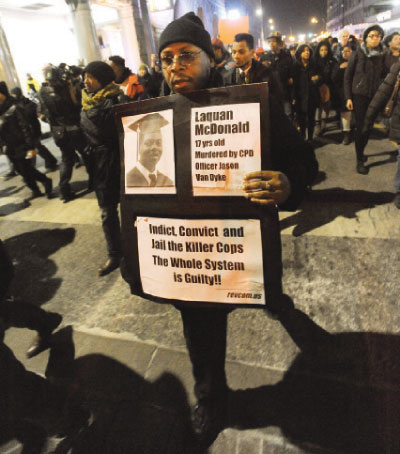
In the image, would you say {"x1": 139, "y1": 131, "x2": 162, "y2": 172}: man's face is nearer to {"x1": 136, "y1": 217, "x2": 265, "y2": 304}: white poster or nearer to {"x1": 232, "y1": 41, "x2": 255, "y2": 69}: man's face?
{"x1": 136, "y1": 217, "x2": 265, "y2": 304}: white poster

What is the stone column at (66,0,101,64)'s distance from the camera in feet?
44.7

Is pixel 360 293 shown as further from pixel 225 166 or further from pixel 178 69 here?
pixel 178 69

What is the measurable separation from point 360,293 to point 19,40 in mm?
18614

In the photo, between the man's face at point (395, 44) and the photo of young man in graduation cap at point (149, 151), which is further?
the man's face at point (395, 44)

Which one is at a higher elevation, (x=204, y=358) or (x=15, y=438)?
(x=204, y=358)

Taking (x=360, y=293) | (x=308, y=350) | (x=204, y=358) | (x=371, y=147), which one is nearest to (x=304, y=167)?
(x=204, y=358)

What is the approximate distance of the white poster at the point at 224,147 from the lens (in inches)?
45.0

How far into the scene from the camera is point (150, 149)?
129 centimetres

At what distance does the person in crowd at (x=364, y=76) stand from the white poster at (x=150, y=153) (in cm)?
459

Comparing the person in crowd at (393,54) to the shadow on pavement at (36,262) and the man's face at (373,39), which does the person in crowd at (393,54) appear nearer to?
the man's face at (373,39)

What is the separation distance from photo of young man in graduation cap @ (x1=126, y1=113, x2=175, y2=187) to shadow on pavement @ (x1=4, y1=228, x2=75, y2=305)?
2.57 m

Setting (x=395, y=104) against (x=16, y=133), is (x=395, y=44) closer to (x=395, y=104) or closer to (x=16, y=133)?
(x=395, y=104)

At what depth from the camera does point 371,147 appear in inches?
240

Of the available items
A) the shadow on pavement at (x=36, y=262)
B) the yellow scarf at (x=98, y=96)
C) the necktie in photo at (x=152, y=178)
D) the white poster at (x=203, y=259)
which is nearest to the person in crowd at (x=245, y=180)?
the white poster at (x=203, y=259)
